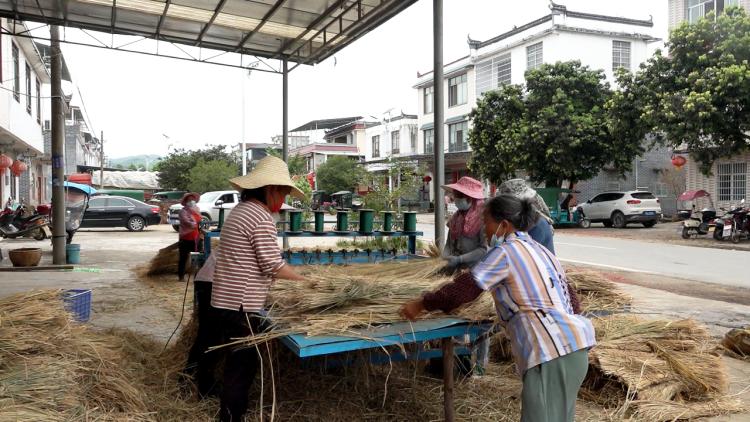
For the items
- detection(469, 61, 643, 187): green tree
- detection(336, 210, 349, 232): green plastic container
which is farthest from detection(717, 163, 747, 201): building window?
detection(336, 210, 349, 232): green plastic container

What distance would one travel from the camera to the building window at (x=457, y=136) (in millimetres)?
32094

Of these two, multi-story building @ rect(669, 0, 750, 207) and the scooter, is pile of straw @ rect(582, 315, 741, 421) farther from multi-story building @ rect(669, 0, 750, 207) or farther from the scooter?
multi-story building @ rect(669, 0, 750, 207)

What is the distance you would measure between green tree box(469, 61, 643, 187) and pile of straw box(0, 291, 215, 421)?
54.8ft

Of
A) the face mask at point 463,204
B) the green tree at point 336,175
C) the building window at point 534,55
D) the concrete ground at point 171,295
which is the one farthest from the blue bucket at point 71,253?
the green tree at point 336,175

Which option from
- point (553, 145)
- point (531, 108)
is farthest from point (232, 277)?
point (531, 108)

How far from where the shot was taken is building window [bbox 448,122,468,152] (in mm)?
32094

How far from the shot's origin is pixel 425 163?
32.4m

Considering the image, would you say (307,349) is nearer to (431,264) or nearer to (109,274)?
(431,264)

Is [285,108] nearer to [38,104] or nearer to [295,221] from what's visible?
[295,221]

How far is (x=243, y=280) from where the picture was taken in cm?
273

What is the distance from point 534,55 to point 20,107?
20.4 metres

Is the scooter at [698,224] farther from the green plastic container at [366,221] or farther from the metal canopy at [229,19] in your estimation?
the green plastic container at [366,221]

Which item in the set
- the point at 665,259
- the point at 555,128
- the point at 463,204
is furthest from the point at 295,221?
the point at 555,128

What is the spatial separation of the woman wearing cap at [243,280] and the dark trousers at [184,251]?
19.4 feet
